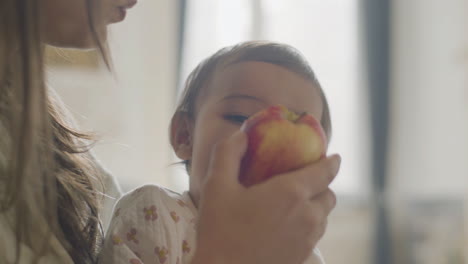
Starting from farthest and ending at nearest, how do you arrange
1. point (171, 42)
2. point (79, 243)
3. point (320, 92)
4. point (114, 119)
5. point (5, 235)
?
point (171, 42) → point (114, 119) → point (320, 92) → point (79, 243) → point (5, 235)

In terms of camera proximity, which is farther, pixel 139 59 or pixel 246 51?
pixel 139 59

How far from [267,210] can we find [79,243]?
301mm

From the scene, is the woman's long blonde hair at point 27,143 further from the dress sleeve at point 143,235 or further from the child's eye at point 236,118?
the child's eye at point 236,118

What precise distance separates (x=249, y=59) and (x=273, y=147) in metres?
0.37

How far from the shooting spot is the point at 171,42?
432 cm

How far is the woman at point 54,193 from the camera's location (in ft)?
2.37

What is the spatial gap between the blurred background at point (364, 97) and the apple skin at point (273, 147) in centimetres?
297

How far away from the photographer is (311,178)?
78 cm

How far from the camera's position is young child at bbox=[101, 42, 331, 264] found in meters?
0.91

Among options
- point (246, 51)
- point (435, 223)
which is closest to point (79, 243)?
point (246, 51)

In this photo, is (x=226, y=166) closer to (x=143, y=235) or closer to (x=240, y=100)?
(x=143, y=235)

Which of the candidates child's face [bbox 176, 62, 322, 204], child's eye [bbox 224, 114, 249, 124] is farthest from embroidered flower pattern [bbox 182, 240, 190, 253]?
child's eye [bbox 224, 114, 249, 124]

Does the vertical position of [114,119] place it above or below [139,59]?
below

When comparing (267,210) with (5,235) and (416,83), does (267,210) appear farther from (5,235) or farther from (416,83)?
(416,83)
